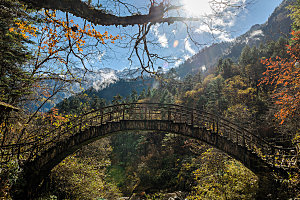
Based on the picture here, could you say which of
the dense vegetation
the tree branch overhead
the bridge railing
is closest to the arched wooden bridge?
the bridge railing

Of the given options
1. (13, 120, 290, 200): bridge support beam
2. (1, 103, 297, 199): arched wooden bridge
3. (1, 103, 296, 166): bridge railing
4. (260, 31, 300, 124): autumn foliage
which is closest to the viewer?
(260, 31, 300, 124): autumn foliage

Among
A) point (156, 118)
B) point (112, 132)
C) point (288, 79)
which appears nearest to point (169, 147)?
point (156, 118)

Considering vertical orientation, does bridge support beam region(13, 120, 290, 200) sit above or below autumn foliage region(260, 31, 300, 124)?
below

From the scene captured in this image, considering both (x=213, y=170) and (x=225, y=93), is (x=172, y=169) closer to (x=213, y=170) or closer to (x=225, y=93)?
(x=213, y=170)

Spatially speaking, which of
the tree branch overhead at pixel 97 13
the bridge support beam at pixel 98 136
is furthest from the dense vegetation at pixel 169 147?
the tree branch overhead at pixel 97 13

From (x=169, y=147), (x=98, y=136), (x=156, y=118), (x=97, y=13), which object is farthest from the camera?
(x=169, y=147)

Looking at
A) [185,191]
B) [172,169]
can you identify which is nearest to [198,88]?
[172,169]

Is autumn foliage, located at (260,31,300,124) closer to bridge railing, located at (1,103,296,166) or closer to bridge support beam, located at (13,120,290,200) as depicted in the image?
bridge railing, located at (1,103,296,166)

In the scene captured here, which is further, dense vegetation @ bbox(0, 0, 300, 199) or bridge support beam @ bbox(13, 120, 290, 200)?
bridge support beam @ bbox(13, 120, 290, 200)

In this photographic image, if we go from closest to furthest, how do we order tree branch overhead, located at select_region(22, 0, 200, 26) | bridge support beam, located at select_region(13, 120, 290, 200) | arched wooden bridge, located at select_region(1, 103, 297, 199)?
tree branch overhead, located at select_region(22, 0, 200, 26)
bridge support beam, located at select_region(13, 120, 290, 200)
arched wooden bridge, located at select_region(1, 103, 297, 199)

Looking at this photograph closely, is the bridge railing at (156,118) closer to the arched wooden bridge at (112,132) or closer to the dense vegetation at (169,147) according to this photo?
the arched wooden bridge at (112,132)

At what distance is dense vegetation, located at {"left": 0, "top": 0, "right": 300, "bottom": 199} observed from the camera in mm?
7551

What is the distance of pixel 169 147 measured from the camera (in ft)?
85.2

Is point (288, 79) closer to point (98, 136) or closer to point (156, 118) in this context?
point (156, 118)
